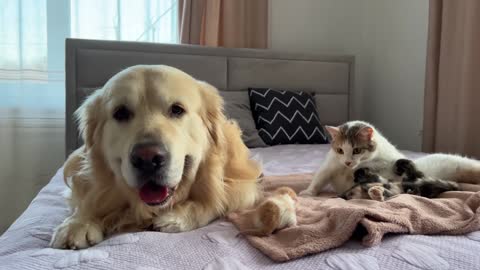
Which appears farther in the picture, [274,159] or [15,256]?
[274,159]

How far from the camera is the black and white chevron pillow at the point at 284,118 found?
111 inches

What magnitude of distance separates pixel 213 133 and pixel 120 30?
2.21 m

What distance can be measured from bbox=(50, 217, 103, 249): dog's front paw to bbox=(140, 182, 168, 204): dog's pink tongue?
127 millimetres

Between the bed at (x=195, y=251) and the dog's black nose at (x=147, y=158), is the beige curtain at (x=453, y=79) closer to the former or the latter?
the bed at (x=195, y=251)

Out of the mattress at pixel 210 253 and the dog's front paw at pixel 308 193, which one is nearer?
the mattress at pixel 210 253

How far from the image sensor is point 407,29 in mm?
3465

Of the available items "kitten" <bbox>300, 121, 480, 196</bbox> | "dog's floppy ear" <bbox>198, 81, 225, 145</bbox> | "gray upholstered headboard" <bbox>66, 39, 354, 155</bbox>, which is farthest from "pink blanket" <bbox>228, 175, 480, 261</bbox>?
"gray upholstered headboard" <bbox>66, 39, 354, 155</bbox>

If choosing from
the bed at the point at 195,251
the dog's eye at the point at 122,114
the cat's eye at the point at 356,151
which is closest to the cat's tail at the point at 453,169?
the cat's eye at the point at 356,151

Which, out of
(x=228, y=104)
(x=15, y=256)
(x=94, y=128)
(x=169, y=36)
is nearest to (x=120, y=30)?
(x=169, y=36)

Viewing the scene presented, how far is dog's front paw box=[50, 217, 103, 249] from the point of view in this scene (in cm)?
88

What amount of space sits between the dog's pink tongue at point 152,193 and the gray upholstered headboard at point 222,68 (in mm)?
1807

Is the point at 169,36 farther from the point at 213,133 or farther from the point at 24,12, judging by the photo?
the point at 213,133

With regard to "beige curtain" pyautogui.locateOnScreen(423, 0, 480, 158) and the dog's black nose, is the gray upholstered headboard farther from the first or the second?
the dog's black nose

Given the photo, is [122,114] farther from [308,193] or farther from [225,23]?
[225,23]
